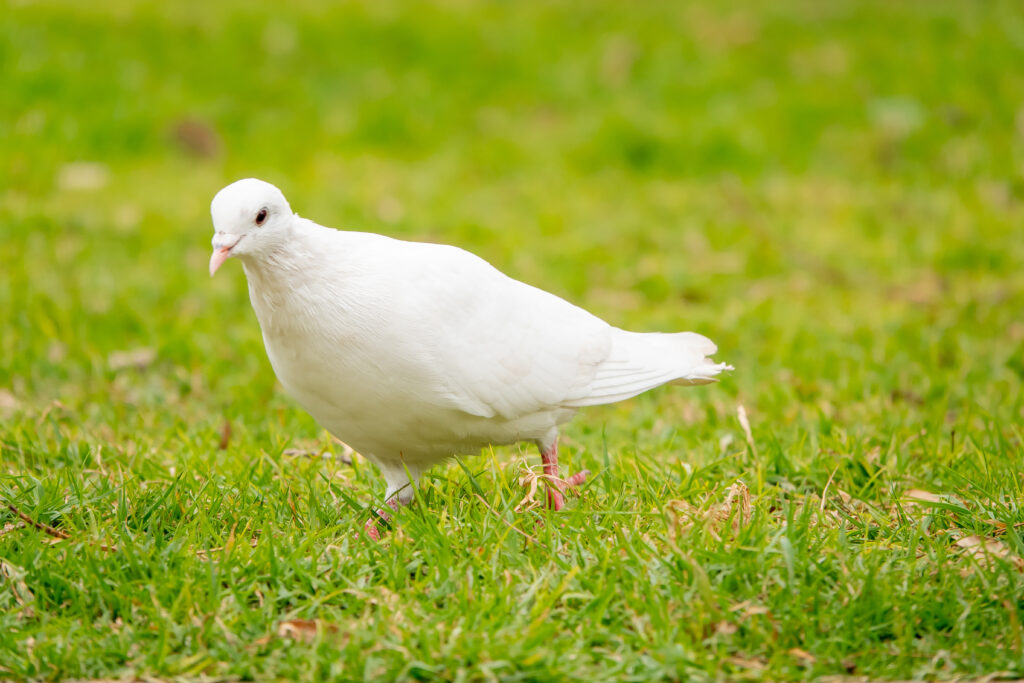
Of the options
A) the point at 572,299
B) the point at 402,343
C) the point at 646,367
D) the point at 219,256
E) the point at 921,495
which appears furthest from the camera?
the point at 572,299

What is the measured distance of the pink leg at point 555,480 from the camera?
3111mm

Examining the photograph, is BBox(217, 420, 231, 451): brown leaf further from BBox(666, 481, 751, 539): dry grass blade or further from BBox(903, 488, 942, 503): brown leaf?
BBox(903, 488, 942, 503): brown leaf

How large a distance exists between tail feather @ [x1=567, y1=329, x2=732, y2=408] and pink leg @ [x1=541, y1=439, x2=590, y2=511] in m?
0.17

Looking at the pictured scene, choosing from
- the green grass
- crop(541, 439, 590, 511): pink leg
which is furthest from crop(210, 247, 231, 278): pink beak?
crop(541, 439, 590, 511): pink leg

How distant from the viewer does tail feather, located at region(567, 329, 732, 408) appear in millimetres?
3318

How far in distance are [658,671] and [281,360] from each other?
1292mm

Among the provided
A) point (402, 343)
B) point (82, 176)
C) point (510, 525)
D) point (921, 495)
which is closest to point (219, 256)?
point (402, 343)

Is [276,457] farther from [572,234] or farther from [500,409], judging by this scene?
[572,234]

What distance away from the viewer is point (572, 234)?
692cm

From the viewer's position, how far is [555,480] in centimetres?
312

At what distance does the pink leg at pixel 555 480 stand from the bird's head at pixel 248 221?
1033 mm

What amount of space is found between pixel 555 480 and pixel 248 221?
3.72ft

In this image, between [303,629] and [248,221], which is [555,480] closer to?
[303,629]

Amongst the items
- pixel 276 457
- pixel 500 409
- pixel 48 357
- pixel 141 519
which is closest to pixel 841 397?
pixel 500 409
